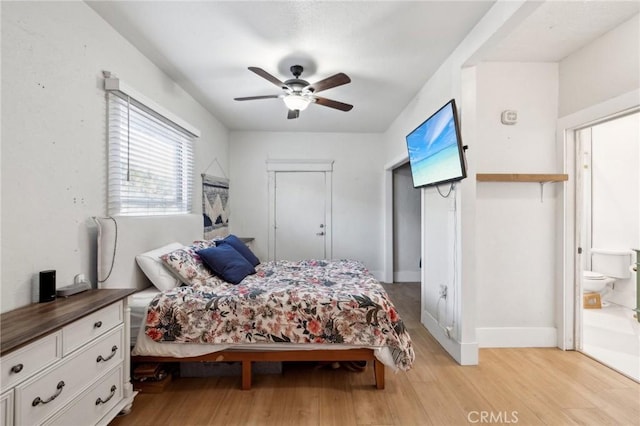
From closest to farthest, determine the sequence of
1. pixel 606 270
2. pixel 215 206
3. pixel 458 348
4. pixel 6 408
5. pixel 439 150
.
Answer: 1. pixel 6 408
2. pixel 458 348
3. pixel 439 150
4. pixel 606 270
5. pixel 215 206

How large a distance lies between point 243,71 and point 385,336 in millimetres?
2596

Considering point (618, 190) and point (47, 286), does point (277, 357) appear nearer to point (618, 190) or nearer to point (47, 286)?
point (47, 286)

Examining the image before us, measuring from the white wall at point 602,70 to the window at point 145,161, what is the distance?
3.65 metres

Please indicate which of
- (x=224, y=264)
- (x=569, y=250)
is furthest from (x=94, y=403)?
(x=569, y=250)

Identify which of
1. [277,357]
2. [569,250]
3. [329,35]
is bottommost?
[277,357]

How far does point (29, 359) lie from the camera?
1.08 metres

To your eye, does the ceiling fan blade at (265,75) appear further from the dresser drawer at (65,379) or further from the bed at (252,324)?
the dresser drawer at (65,379)

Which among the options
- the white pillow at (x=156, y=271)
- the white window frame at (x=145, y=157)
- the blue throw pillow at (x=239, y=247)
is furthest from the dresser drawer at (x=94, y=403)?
the blue throw pillow at (x=239, y=247)

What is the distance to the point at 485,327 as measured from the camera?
101 inches

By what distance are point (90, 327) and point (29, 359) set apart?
0.32 meters

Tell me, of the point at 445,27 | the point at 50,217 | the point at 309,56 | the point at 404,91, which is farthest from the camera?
the point at 404,91

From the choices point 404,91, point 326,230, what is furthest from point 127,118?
point 326,230

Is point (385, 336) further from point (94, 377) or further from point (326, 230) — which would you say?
point (326, 230)

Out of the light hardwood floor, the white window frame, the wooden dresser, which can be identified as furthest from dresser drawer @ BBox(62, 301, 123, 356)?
the white window frame
